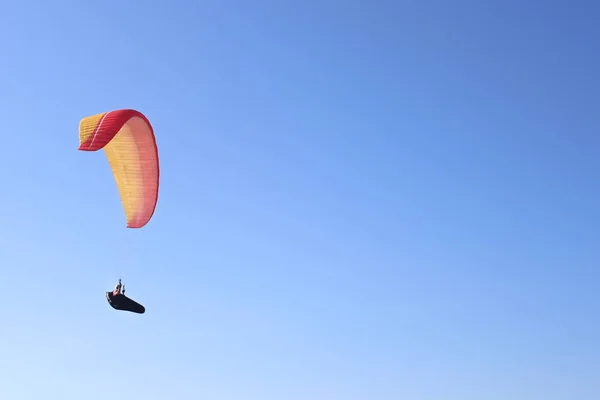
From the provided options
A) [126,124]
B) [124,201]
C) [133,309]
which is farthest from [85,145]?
[133,309]

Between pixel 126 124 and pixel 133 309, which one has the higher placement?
pixel 126 124

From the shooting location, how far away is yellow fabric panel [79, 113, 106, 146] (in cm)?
3359

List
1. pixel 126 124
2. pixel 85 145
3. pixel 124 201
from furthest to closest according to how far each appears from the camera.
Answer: pixel 124 201
pixel 126 124
pixel 85 145

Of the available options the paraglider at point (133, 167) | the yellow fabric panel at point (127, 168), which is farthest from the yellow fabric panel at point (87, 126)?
the yellow fabric panel at point (127, 168)

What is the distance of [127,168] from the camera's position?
126 ft

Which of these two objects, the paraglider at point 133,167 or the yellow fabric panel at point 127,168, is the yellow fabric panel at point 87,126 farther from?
the yellow fabric panel at point 127,168

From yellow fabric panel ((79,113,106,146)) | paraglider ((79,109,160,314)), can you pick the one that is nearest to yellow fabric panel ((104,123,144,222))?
paraglider ((79,109,160,314))

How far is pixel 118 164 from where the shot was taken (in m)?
38.8

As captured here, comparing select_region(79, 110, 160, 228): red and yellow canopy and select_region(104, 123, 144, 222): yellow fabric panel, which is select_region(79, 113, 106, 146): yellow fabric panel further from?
select_region(104, 123, 144, 222): yellow fabric panel

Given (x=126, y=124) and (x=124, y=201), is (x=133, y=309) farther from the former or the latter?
(x=126, y=124)

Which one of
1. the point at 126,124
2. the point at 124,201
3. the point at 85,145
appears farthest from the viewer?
the point at 124,201

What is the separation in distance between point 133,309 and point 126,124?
10.4 metres

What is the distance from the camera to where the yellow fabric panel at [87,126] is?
110ft

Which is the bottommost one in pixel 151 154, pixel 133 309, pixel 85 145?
pixel 133 309
